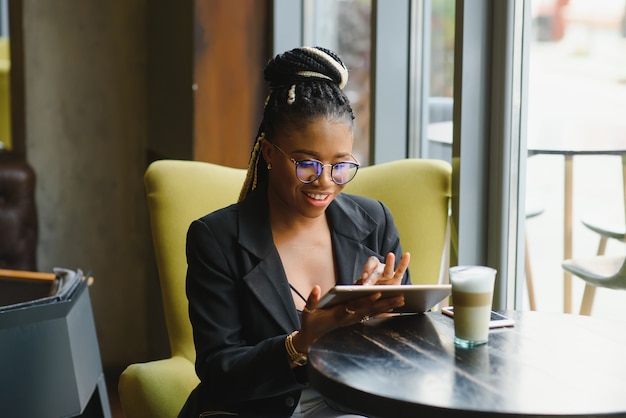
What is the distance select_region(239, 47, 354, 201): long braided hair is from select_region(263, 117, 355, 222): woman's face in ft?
0.07

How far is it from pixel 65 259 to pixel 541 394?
10.9 feet

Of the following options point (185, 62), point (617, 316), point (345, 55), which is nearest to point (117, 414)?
point (185, 62)

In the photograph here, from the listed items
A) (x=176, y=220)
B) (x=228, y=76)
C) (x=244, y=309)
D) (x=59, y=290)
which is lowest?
(x=59, y=290)

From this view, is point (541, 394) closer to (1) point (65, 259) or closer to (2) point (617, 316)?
(2) point (617, 316)

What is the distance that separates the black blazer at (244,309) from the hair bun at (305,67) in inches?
10.1

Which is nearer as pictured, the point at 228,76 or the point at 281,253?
the point at 281,253

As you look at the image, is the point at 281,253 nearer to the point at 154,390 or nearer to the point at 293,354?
the point at 293,354

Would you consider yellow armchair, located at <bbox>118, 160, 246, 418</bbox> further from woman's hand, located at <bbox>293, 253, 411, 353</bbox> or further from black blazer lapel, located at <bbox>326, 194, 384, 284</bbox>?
woman's hand, located at <bbox>293, 253, 411, 353</bbox>

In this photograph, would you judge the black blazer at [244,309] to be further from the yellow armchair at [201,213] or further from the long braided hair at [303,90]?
the yellow armchair at [201,213]

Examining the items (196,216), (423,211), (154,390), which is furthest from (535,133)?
(154,390)

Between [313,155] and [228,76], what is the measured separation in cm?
171

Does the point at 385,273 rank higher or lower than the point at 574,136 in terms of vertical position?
lower

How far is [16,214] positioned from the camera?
12.6 ft

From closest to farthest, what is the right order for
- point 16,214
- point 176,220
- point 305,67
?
point 305,67
point 176,220
point 16,214
